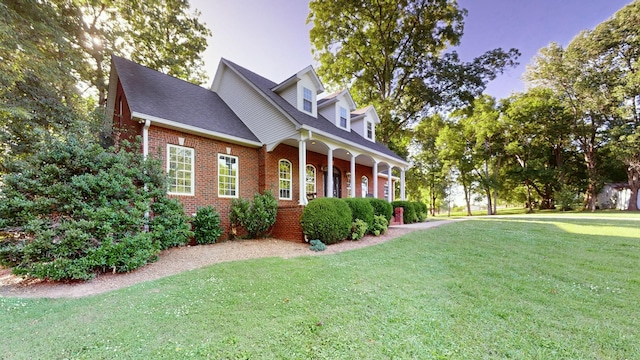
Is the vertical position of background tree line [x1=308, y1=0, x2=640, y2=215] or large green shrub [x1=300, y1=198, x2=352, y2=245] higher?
background tree line [x1=308, y1=0, x2=640, y2=215]

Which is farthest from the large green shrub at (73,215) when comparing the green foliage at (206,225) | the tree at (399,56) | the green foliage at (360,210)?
the tree at (399,56)

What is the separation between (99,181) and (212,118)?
17.3 ft

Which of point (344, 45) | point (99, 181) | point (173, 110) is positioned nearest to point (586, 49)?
point (344, 45)

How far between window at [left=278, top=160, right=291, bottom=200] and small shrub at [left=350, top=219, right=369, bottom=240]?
11.8 ft

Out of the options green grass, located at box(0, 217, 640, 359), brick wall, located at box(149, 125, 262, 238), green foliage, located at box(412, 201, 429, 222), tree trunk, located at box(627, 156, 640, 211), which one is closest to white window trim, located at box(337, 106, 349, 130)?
brick wall, located at box(149, 125, 262, 238)

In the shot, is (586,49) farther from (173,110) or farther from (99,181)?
(99,181)

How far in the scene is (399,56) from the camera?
68.4 feet

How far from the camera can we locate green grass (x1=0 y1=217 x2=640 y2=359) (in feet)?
9.44

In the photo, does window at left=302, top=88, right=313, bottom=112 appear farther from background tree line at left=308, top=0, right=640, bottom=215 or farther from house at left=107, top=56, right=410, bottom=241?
background tree line at left=308, top=0, right=640, bottom=215

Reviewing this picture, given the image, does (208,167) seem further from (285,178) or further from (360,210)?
(360,210)

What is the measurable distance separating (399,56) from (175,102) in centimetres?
1725

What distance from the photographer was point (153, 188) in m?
6.61

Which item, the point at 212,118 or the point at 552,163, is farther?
the point at 552,163

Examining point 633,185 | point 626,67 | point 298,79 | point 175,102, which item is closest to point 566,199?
point 633,185
